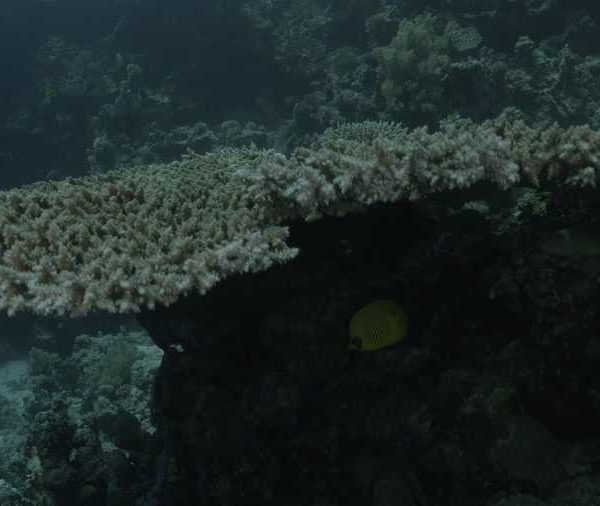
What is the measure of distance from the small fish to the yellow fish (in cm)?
91

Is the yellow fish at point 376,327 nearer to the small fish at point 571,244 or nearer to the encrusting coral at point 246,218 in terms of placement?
the encrusting coral at point 246,218

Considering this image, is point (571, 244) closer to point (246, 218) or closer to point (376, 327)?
point (376, 327)

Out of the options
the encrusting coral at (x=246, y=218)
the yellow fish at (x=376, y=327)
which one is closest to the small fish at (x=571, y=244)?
the encrusting coral at (x=246, y=218)

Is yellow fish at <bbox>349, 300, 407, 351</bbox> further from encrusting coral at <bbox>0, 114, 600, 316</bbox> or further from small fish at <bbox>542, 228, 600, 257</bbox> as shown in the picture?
small fish at <bbox>542, 228, 600, 257</bbox>

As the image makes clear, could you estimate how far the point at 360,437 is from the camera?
11.6 feet

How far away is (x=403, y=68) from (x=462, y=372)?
988 cm

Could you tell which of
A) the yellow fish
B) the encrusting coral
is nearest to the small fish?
the encrusting coral

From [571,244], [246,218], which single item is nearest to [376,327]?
[246,218]

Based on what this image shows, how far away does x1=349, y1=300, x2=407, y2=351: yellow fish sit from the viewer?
3434 millimetres

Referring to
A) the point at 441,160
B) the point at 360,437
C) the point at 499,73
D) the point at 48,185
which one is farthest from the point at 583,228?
the point at 499,73

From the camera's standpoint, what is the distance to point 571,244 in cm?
322

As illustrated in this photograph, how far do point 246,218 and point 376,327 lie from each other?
993 millimetres

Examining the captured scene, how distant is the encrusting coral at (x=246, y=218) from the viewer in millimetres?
3035

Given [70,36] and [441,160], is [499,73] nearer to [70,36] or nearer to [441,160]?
[441,160]
